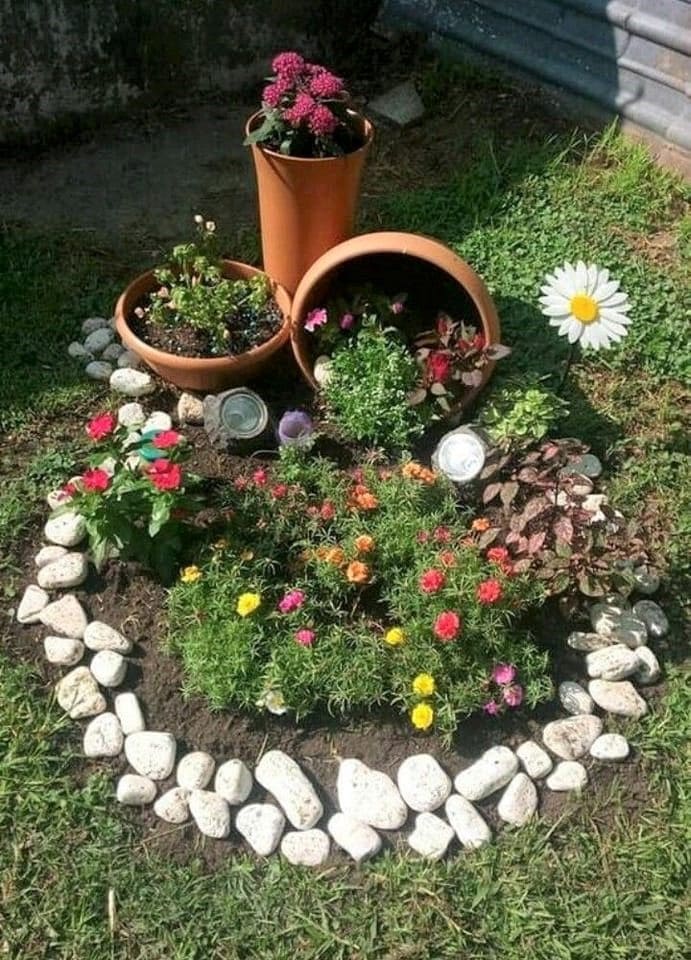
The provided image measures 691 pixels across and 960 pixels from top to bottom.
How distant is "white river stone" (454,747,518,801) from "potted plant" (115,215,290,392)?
1.50m

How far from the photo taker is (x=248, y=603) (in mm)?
2719

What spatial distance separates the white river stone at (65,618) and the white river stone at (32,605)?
0.06 ft

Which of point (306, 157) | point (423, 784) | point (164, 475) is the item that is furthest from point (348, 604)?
point (306, 157)

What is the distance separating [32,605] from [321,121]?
174 cm

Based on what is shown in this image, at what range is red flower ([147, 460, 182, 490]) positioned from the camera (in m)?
2.65

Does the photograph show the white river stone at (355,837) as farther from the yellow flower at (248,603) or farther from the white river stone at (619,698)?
the white river stone at (619,698)

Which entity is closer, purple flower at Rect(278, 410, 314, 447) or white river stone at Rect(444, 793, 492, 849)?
white river stone at Rect(444, 793, 492, 849)

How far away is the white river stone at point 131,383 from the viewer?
350 cm

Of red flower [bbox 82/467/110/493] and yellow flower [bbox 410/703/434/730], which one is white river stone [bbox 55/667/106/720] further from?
yellow flower [bbox 410/703/434/730]

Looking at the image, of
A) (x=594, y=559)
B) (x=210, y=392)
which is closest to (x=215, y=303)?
(x=210, y=392)

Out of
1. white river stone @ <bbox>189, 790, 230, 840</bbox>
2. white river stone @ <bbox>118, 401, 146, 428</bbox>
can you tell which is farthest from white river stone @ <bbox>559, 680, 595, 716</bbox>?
white river stone @ <bbox>118, 401, 146, 428</bbox>

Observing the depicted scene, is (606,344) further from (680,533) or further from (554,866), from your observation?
(554,866)

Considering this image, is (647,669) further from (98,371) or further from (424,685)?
(98,371)

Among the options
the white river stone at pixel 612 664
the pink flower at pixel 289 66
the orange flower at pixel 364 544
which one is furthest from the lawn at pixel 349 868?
the pink flower at pixel 289 66
